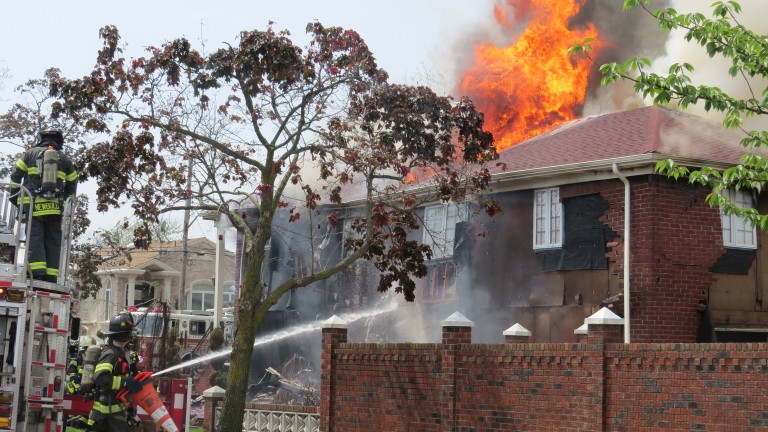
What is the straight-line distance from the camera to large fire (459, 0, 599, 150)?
23.5 metres

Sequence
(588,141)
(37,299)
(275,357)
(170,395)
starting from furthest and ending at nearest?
(275,357) < (588,141) < (170,395) < (37,299)

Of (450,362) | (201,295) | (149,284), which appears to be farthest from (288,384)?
(201,295)

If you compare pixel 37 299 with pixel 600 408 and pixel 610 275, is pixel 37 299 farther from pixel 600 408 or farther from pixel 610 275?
pixel 610 275

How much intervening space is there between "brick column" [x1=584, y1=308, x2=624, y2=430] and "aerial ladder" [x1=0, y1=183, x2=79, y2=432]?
6.26 meters

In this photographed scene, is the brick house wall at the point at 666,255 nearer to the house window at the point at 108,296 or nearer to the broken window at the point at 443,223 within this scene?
the broken window at the point at 443,223

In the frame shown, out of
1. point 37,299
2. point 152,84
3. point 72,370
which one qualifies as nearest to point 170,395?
point 72,370

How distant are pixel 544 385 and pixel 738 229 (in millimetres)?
6891

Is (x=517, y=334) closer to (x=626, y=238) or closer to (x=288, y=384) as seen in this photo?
(x=626, y=238)

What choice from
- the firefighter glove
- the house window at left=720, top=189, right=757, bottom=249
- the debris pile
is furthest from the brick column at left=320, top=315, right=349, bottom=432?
the firefighter glove

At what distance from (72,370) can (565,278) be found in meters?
9.20

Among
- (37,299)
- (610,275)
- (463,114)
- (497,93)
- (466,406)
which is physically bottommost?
(466,406)

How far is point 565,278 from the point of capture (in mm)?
19594

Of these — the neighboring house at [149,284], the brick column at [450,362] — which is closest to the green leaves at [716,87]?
the brick column at [450,362]

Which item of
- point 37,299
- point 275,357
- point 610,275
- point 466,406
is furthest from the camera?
point 275,357
